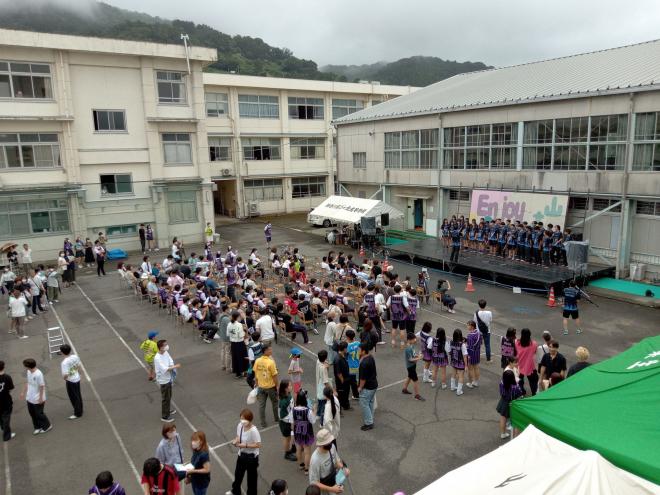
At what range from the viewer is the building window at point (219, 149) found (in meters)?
41.0

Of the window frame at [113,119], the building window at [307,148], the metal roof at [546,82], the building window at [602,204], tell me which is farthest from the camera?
the building window at [307,148]

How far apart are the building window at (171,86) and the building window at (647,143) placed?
24362mm

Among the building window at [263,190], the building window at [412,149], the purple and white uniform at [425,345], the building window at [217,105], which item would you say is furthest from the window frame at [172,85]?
the purple and white uniform at [425,345]

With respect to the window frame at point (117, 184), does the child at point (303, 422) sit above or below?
below

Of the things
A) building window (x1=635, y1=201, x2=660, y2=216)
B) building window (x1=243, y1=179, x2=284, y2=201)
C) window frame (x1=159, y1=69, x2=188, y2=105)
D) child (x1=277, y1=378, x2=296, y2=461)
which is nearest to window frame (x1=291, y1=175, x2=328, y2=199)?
building window (x1=243, y1=179, x2=284, y2=201)

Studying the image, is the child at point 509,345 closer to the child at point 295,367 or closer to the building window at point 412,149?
the child at point 295,367

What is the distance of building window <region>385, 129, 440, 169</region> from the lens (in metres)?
29.0

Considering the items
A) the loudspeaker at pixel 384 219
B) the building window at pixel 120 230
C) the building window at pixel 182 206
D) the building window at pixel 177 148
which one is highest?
the building window at pixel 177 148

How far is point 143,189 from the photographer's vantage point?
96.1ft

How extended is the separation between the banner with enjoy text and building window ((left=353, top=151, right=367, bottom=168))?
1060 cm

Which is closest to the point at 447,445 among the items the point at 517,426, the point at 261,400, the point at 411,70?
the point at 517,426

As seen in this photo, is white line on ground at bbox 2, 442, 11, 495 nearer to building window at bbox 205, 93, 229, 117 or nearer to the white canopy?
the white canopy

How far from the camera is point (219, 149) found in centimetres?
4128

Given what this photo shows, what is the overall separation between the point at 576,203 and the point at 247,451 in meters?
20.0
